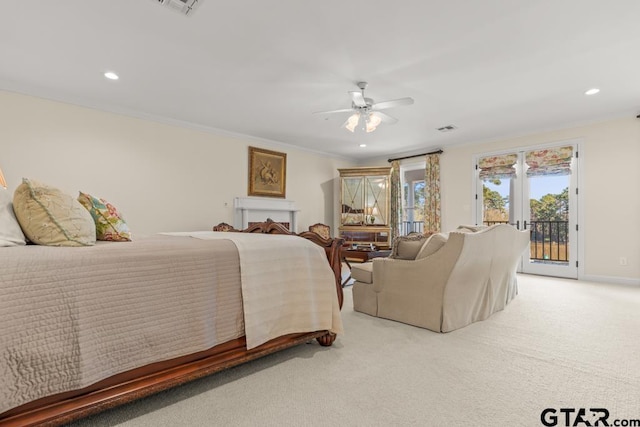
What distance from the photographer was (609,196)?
15.7 ft

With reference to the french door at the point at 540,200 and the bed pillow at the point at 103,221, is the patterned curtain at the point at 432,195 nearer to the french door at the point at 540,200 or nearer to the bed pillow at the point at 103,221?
the french door at the point at 540,200

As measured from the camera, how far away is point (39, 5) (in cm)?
230

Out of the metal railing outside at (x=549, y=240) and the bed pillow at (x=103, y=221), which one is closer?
the bed pillow at (x=103, y=221)

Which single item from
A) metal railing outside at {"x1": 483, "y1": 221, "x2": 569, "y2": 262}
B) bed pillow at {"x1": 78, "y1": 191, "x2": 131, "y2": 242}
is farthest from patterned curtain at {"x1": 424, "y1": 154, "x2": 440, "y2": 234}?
bed pillow at {"x1": 78, "y1": 191, "x2": 131, "y2": 242}

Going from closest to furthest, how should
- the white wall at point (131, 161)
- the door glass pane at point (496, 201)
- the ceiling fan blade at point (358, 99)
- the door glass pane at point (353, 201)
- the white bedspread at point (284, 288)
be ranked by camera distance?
the white bedspread at point (284, 288) < the ceiling fan blade at point (358, 99) < the white wall at point (131, 161) < the door glass pane at point (496, 201) < the door glass pane at point (353, 201)

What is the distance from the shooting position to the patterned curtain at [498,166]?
5.71m

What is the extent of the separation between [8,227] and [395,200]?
21.8ft

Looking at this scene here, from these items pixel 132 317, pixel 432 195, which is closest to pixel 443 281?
pixel 132 317

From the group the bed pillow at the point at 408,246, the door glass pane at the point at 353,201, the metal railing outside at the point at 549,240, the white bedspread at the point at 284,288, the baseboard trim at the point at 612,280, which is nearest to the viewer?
the white bedspread at the point at 284,288

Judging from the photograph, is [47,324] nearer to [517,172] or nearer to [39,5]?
[39,5]

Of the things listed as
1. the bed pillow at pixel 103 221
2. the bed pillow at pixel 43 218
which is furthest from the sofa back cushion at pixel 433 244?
the bed pillow at pixel 43 218

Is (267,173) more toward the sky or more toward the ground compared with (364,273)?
more toward the sky

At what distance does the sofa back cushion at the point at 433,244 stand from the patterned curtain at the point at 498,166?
3.88m

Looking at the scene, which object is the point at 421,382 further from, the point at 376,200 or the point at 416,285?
the point at 376,200
